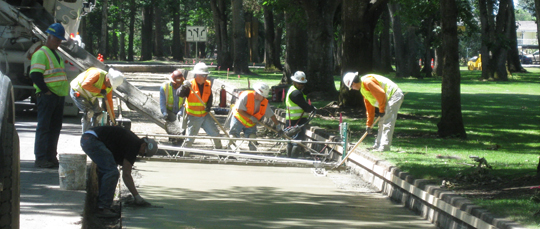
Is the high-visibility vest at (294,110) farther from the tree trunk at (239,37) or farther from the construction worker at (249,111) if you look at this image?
the tree trunk at (239,37)

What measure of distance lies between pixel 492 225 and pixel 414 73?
118ft

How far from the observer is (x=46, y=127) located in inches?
337

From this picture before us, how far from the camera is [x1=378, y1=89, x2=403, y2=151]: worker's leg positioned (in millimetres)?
11261

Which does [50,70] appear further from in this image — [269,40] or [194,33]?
[269,40]

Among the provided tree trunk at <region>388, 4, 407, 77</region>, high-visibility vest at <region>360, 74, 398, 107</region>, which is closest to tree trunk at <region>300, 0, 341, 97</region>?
high-visibility vest at <region>360, 74, 398, 107</region>

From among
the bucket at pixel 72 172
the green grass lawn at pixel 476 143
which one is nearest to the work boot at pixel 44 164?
the bucket at pixel 72 172

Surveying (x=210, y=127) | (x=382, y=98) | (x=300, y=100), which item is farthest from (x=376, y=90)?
(x=210, y=127)

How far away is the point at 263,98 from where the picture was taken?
12.4 metres

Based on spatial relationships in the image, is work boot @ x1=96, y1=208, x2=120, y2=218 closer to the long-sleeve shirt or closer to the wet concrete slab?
the wet concrete slab

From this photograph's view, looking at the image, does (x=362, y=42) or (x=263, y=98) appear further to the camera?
(x=362, y=42)

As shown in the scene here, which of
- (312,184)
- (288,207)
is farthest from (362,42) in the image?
(288,207)

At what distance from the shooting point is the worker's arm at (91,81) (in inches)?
400

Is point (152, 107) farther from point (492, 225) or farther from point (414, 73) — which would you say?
point (414, 73)

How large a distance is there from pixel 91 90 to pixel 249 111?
321 centimetres
